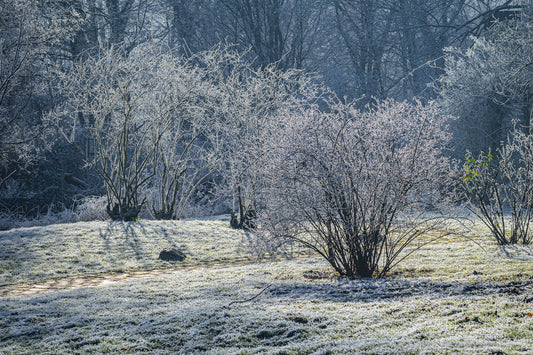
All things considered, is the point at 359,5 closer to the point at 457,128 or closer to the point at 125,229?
the point at 457,128

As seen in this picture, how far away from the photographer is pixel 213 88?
49.1ft

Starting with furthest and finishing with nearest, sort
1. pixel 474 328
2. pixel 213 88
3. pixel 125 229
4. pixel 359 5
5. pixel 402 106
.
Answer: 1. pixel 359 5
2. pixel 213 88
3. pixel 125 229
4. pixel 402 106
5. pixel 474 328

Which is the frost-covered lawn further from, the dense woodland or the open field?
the dense woodland

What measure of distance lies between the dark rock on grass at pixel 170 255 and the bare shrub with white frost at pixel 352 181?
3.40 meters

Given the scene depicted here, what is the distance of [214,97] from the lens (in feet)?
49.0

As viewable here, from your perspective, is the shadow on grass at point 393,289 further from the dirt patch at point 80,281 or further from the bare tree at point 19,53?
the bare tree at point 19,53

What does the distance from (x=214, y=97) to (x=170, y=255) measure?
6.86 m

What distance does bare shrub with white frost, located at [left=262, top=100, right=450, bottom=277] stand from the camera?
616 cm

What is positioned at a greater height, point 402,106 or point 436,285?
point 402,106

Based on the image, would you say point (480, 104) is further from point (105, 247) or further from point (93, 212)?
point (105, 247)

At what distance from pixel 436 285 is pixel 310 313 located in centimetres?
172

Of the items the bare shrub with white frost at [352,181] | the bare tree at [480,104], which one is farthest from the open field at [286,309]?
the bare tree at [480,104]

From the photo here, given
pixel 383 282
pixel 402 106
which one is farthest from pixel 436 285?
pixel 402 106

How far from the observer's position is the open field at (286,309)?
3811mm
